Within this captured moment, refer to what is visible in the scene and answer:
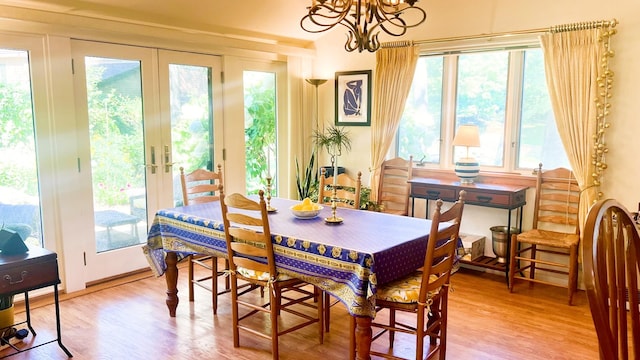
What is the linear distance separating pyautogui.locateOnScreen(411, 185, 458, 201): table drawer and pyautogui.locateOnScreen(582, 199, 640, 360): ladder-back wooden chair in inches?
120

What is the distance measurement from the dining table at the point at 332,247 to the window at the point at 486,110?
188 cm

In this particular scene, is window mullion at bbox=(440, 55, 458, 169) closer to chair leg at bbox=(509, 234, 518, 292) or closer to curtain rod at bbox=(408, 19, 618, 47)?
curtain rod at bbox=(408, 19, 618, 47)

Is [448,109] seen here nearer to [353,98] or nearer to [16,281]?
[353,98]

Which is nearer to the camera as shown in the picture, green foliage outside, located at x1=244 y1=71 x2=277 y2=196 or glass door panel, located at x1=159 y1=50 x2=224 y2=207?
glass door panel, located at x1=159 y1=50 x2=224 y2=207

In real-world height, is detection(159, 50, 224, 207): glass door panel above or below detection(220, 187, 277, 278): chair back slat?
above

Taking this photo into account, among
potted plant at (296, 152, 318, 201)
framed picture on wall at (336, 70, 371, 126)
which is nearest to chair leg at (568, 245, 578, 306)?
framed picture on wall at (336, 70, 371, 126)

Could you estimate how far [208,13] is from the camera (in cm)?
446

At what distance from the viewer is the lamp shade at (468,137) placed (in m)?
4.34

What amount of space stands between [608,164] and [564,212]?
513mm

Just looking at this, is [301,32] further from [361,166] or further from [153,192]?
[153,192]

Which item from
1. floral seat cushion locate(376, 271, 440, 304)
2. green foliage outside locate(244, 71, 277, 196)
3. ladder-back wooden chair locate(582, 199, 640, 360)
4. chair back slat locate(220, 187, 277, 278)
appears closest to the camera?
ladder-back wooden chair locate(582, 199, 640, 360)

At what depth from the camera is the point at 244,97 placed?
5.20 m

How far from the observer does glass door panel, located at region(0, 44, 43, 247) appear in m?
3.54

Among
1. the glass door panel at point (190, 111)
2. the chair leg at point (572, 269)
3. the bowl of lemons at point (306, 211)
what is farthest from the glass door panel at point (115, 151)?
the chair leg at point (572, 269)
